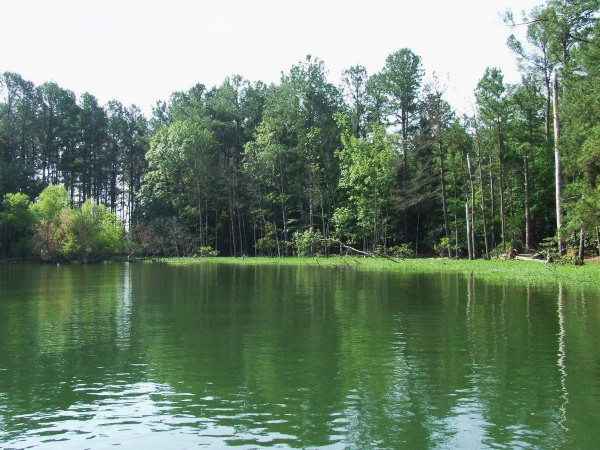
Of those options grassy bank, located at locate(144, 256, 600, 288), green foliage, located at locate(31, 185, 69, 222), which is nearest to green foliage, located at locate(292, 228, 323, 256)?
grassy bank, located at locate(144, 256, 600, 288)

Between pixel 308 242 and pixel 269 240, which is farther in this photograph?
pixel 269 240

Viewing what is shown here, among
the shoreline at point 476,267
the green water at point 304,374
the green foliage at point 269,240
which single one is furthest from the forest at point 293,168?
the green water at point 304,374

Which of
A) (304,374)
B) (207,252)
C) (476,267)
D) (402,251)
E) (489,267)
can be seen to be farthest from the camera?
(207,252)

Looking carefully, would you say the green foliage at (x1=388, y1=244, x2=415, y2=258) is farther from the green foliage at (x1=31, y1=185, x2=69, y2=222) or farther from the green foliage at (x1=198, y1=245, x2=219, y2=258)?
the green foliage at (x1=31, y1=185, x2=69, y2=222)

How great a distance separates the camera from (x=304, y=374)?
39.8 feet

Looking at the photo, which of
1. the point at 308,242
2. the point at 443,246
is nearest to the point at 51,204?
the point at 308,242

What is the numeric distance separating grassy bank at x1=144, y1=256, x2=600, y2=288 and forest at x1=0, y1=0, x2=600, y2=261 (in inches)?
188

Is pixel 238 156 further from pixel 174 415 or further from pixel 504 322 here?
pixel 174 415

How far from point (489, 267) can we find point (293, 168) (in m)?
36.2

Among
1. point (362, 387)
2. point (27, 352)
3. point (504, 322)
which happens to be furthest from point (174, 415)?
point (504, 322)

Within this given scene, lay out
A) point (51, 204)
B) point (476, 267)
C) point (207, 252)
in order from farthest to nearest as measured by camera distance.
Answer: point (207, 252) < point (51, 204) < point (476, 267)

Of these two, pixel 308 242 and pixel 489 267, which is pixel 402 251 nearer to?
pixel 308 242

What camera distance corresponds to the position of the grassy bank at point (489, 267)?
31.8 metres

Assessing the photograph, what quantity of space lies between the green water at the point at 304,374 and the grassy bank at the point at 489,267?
27.9ft
